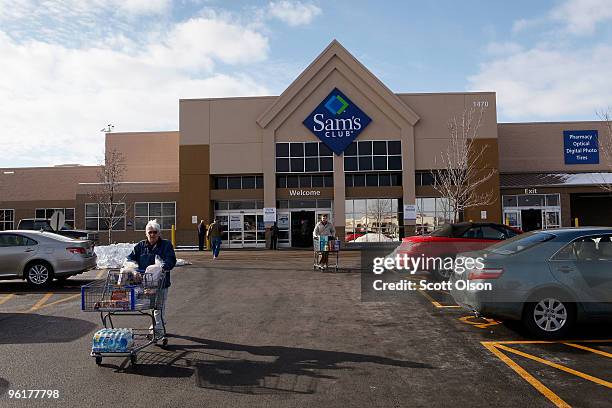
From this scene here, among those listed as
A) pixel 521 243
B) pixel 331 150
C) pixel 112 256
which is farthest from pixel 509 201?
pixel 521 243

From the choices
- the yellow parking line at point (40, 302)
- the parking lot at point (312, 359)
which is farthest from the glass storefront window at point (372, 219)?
the yellow parking line at point (40, 302)

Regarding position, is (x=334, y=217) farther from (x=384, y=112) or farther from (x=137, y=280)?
(x=137, y=280)

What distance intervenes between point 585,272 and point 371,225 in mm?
25882

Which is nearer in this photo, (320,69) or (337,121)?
(337,121)

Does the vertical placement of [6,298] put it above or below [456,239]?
below

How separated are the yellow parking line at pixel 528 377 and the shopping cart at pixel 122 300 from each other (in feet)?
14.9

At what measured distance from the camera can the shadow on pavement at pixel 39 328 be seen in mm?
7605

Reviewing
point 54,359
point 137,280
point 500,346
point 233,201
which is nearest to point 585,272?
point 500,346

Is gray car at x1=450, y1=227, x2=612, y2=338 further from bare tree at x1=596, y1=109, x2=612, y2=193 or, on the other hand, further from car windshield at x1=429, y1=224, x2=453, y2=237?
bare tree at x1=596, y1=109, x2=612, y2=193

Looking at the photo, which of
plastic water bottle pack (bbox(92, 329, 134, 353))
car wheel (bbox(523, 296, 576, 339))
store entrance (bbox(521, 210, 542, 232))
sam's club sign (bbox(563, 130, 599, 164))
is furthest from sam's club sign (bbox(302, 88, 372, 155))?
plastic water bottle pack (bbox(92, 329, 134, 353))

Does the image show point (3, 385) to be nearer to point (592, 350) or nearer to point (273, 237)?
point (592, 350)

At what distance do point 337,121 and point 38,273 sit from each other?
2302cm

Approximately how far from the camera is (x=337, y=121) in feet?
108

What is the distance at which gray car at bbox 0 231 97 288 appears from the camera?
1294 cm
